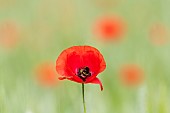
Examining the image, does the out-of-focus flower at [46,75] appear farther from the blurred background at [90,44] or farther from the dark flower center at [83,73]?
the dark flower center at [83,73]

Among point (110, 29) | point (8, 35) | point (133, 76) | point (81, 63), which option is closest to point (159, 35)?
point (110, 29)

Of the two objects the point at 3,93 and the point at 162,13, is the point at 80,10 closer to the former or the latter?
the point at 162,13

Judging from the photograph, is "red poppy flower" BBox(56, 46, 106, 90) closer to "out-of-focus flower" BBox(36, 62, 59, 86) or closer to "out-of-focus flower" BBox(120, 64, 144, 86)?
"out-of-focus flower" BBox(36, 62, 59, 86)

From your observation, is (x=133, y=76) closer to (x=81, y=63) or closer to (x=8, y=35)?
(x=8, y=35)

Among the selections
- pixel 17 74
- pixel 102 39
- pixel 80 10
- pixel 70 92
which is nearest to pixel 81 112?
pixel 70 92

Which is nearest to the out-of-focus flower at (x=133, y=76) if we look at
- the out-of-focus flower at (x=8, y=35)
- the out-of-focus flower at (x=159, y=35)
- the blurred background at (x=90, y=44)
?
the blurred background at (x=90, y=44)
